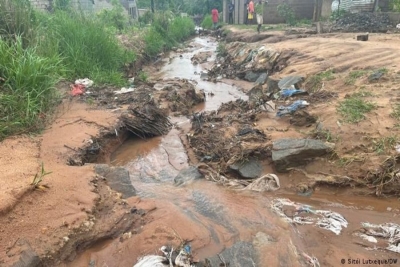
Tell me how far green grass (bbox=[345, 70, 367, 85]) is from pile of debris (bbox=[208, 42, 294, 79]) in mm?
2718

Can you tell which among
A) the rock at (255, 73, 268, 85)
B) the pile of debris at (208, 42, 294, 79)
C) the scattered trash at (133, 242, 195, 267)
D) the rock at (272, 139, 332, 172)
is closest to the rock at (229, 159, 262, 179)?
the rock at (272, 139, 332, 172)

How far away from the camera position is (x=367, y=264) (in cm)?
255

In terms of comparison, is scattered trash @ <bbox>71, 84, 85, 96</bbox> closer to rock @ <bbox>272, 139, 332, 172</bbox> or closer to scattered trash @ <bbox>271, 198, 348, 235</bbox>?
rock @ <bbox>272, 139, 332, 172</bbox>

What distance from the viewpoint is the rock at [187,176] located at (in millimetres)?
3929

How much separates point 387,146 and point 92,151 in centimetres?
390

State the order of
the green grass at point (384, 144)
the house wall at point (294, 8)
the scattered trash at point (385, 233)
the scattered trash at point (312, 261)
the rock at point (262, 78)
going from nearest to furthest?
1. the scattered trash at point (312, 261)
2. the scattered trash at point (385, 233)
3. the green grass at point (384, 144)
4. the rock at point (262, 78)
5. the house wall at point (294, 8)

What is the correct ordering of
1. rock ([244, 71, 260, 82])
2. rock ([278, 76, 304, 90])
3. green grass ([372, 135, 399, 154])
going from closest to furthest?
green grass ([372, 135, 399, 154]) → rock ([278, 76, 304, 90]) → rock ([244, 71, 260, 82])

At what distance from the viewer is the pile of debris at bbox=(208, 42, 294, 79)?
923cm

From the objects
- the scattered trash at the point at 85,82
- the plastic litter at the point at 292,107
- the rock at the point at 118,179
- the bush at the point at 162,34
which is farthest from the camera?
the bush at the point at 162,34

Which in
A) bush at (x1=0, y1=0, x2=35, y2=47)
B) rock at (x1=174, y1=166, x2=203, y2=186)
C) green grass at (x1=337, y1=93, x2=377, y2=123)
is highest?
bush at (x1=0, y1=0, x2=35, y2=47)

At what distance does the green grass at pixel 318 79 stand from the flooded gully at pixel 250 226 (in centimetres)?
301

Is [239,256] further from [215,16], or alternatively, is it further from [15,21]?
[215,16]

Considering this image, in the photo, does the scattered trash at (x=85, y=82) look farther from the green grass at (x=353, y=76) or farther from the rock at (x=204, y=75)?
the green grass at (x=353, y=76)

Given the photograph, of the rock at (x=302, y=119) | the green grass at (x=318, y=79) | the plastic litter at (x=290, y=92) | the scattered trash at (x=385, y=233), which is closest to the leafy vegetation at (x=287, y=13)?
the green grass at (x=318, y=79)
